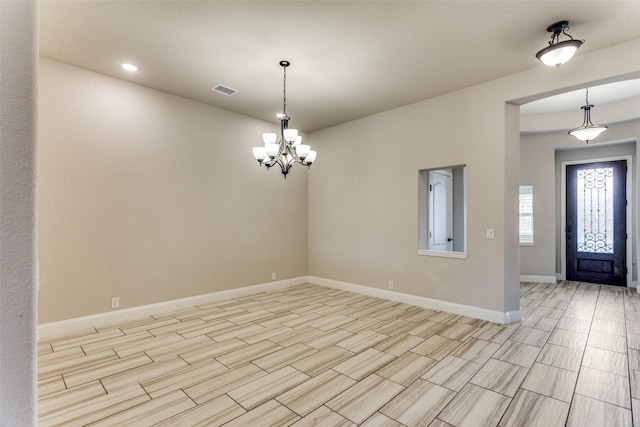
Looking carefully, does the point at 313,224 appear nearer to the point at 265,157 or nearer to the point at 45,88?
the point at 265,157

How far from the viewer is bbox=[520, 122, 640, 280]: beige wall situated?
21.1 ft

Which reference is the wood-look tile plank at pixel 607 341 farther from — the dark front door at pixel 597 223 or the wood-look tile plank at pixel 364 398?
the dark front door at pixel 597 223

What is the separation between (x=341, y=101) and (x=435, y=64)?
5.14 ft

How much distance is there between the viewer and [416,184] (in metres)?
4.87

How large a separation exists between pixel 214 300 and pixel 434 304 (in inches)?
136

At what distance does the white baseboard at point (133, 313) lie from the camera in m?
3.58

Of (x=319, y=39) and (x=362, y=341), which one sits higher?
(x=319, y=39)

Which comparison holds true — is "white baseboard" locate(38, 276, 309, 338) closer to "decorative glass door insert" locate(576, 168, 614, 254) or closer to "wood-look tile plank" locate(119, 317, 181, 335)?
"wood-look tile plank" locate(119, 317, 181, 335)

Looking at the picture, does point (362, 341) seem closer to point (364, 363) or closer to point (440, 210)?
point (364, 363)

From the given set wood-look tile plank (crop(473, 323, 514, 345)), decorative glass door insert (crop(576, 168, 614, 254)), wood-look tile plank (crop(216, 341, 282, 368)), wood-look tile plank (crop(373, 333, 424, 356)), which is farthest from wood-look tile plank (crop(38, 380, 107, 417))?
decorative glass door insert (crop(576, 168, 614, 254))

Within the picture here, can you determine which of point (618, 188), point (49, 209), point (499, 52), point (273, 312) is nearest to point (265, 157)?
point (273, 312)

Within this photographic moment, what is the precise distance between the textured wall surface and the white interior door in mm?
5171

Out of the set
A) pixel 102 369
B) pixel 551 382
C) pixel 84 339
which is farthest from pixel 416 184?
pixel 84 339

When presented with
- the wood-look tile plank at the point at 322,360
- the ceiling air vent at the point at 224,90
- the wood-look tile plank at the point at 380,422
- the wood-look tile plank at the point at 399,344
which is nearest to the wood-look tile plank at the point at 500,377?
the wood-look tile plank at the point at 399,344
